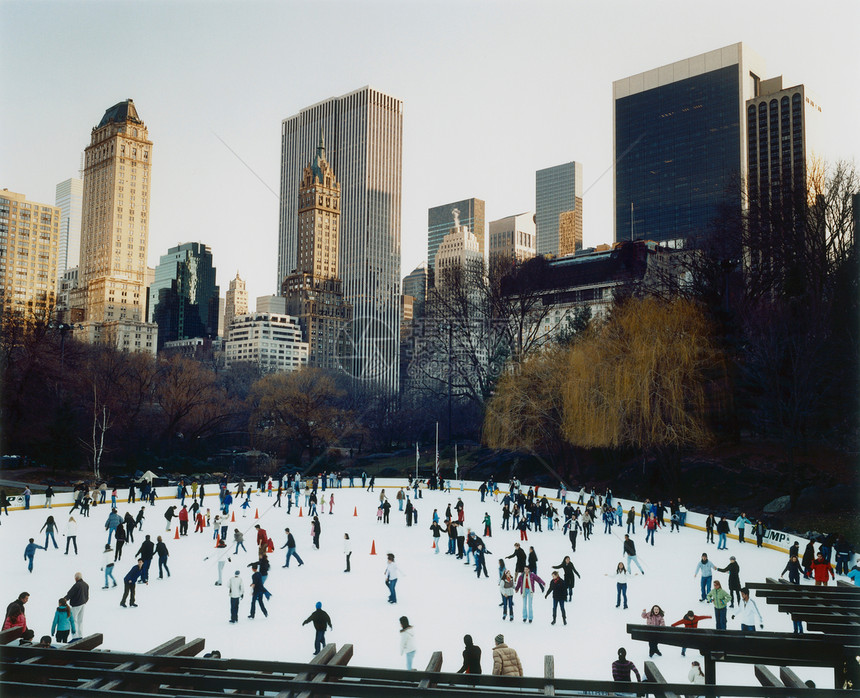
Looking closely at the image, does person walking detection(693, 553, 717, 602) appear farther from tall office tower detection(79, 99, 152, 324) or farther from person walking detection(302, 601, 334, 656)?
tall office tower detection(79, 99, 152, 324)

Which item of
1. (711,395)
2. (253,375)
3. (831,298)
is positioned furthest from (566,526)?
(253,375)

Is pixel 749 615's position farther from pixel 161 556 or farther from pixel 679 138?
pixel 679 138

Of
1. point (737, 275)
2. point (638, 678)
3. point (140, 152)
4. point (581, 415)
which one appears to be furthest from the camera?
point (140, 152)

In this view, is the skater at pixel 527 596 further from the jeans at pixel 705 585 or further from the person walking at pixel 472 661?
the person walking at pixel 472 661

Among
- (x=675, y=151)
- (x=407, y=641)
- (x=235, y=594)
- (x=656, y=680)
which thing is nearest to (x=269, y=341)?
(x=675, y=151)

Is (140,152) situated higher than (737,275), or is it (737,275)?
(140,152)

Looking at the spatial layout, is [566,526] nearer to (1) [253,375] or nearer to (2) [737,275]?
(2) [737,275]
